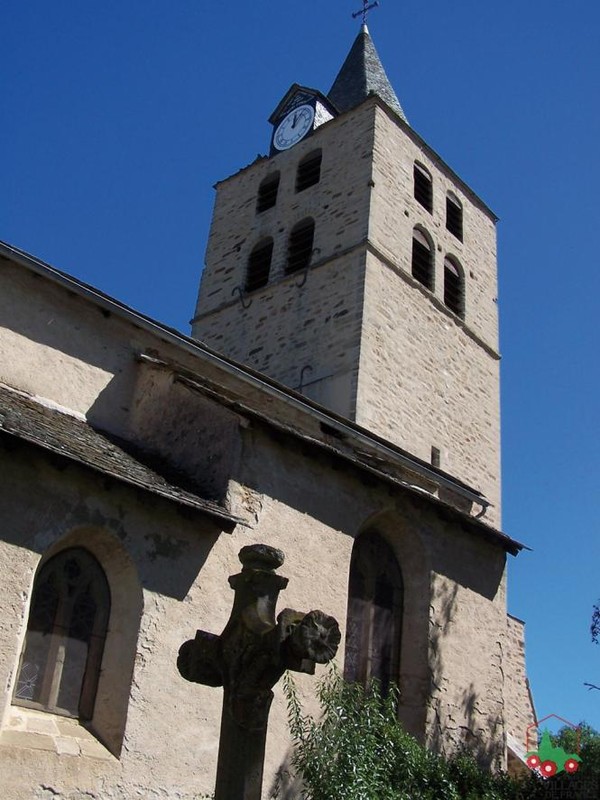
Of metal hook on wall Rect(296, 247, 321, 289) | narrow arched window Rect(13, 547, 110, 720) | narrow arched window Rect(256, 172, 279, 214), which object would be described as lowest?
narrow arched window Rect(13, 547, 110, 720)

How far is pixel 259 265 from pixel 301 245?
1185mm

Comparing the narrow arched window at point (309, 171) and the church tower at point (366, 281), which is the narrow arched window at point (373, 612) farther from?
the narrow arched window at point (309, 171)

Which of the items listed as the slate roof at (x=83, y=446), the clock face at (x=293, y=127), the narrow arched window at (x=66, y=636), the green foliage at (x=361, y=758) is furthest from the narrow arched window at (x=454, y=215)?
the narrow arched window at (x=66, y=636)

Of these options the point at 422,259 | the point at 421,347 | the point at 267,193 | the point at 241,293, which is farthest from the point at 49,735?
the point at 267,193

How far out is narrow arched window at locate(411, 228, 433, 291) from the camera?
2084cm

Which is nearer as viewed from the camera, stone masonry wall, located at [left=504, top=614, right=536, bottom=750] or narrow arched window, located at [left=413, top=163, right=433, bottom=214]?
stone masonry wall, located at [left=504, top=614, right=536, bottom=750]

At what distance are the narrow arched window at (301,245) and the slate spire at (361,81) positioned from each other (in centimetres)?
392

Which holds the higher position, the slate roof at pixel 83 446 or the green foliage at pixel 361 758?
the slate roof at pixel 83 446

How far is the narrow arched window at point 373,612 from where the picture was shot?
34.8 feet

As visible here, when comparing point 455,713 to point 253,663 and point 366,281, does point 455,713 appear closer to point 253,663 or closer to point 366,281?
point 253,663

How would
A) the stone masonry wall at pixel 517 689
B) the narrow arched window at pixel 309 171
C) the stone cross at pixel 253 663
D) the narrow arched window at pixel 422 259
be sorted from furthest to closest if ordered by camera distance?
the narrow arched window at pixel 309 171
the narrow arched window at pixel 422 259
the stone masonry wall at pixel 517 689
the stone cross at pixel 253 663

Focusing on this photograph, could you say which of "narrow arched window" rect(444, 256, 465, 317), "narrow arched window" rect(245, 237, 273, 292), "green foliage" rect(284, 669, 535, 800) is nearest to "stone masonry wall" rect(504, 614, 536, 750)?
"narrow arched window" rect(444, 256, 465, 317)

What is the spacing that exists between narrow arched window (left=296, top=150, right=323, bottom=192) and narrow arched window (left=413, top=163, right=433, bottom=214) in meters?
2.31

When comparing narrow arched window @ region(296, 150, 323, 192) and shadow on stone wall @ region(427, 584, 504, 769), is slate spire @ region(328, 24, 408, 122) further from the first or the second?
shadow on stone wall @ region(427, 584, 504, 769)
